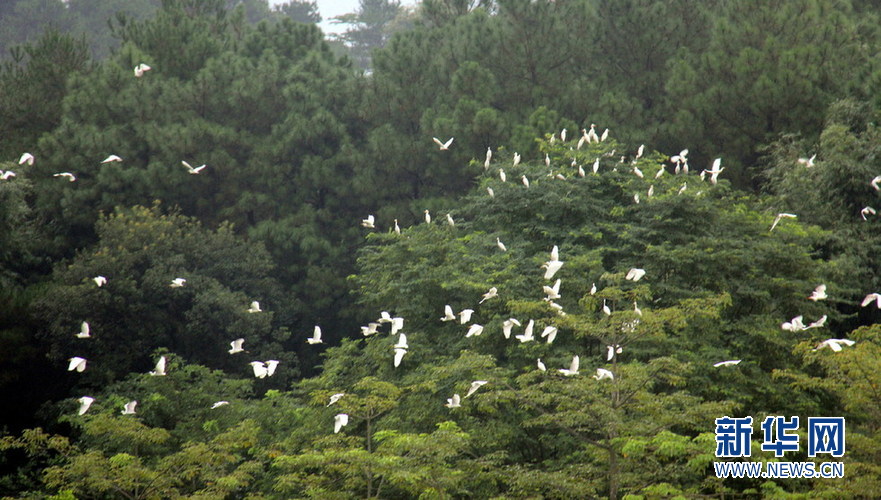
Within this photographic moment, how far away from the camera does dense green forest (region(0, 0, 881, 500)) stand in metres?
9.20

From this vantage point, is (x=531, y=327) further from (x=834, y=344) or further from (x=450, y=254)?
(x=450, y=254)

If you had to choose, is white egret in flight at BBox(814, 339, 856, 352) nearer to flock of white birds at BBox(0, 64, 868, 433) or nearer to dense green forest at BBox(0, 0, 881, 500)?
flock of white birds at BBox(0, 64, 868, 433)

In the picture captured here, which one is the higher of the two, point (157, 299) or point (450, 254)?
point (450, 254)

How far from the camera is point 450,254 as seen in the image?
13281 mm

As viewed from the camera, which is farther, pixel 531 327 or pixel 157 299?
pixel 157 299

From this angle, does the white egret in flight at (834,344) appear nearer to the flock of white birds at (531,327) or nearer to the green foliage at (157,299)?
the flock of white birds at (531,327)

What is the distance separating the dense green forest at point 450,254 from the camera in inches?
362

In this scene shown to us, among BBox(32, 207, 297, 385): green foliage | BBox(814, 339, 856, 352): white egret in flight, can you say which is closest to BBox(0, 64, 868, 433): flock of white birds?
→ BBox(814, 339, 856, 352): white egret in flight

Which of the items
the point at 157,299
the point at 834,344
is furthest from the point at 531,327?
the point at 157,299

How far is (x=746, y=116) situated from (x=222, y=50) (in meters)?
11.2

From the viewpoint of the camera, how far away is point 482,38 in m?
18.9

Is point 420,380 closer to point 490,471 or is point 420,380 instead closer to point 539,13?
point 490,471

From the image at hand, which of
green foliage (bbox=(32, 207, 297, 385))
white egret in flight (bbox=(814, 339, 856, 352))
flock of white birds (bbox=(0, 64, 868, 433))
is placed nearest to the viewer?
white egret in flight (bbox=(814, 339, 856, 352))

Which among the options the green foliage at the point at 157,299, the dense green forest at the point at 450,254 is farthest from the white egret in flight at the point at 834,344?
the green foliage at the point at 157,299
